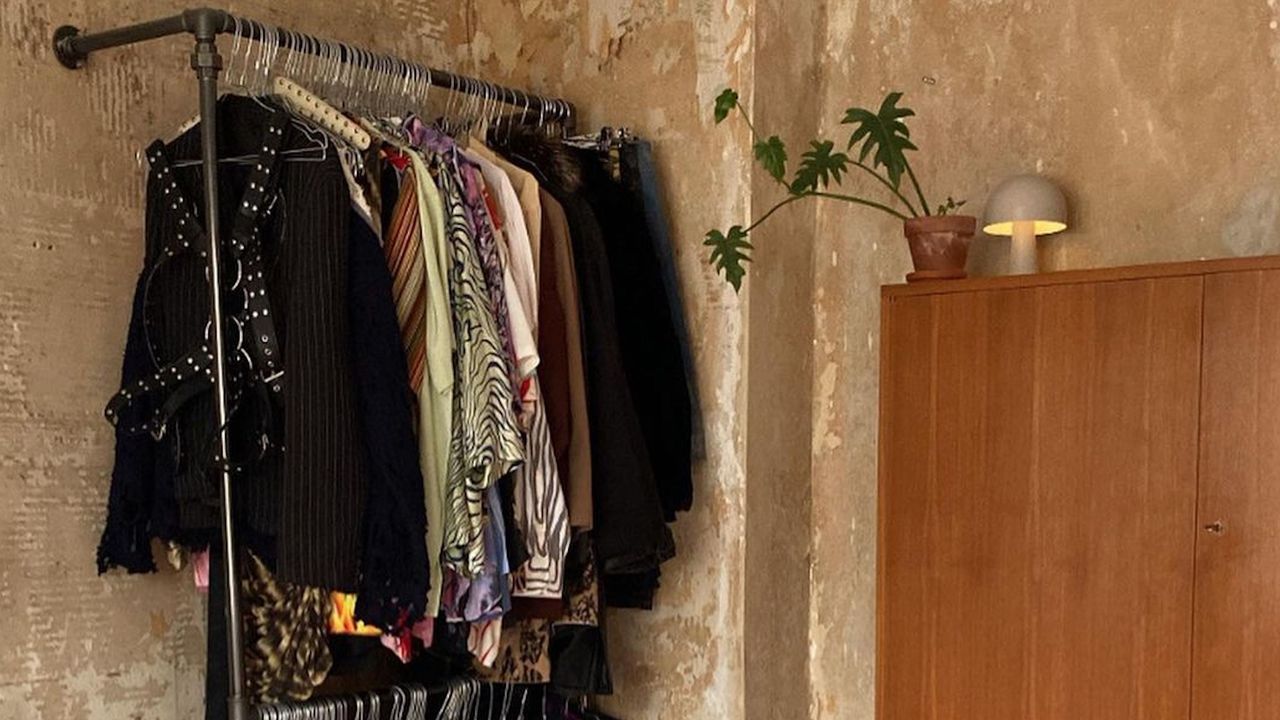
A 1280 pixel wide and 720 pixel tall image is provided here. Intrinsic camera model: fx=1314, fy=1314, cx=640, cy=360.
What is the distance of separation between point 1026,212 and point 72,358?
63.5 inches

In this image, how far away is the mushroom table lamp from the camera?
89.8 inches

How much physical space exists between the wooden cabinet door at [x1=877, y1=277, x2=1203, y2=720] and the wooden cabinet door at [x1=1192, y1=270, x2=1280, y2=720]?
24mm

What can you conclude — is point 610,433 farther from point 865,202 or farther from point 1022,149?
point 1022,149

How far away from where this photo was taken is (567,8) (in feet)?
9.06

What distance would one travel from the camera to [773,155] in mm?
2361

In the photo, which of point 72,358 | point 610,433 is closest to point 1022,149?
point 610,433

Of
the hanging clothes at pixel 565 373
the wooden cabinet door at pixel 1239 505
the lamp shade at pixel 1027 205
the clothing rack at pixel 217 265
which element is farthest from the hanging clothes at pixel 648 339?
the wooden cabinet door at pixel 1239 505

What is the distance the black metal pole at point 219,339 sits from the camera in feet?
6.15

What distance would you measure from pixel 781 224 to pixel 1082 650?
3.32ft

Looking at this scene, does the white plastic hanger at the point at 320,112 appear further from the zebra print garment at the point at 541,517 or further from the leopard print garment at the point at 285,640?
the leopard print garment at the point at 285,640

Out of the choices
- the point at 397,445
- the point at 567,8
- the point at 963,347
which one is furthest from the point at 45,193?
the point at 963,347

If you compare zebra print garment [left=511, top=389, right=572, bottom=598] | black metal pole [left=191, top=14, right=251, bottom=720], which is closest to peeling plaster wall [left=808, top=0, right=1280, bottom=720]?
zebra print garment [left=511, top=389, right=572, bottom=598]

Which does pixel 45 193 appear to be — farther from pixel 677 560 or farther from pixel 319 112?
pixel 677 560

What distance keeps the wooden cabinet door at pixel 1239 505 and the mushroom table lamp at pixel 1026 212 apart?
0.45 m
